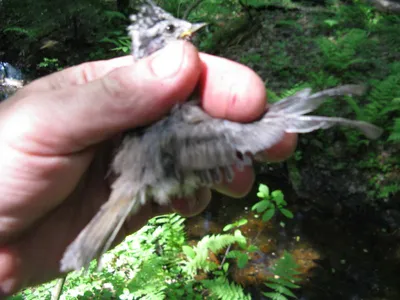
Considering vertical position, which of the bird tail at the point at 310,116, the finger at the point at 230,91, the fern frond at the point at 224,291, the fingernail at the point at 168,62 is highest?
the fingernail at the point at 168,62

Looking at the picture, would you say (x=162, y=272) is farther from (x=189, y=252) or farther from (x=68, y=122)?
(x=68, y=122)

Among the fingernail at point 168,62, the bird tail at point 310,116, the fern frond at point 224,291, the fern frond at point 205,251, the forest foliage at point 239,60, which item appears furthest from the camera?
the fern frond at point 205,251

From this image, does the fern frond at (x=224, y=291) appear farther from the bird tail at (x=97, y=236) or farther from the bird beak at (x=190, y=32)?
the bird beak at (x=190, y=32)

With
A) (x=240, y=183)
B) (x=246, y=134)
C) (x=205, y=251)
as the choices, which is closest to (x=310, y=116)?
→ (x=246, y=134)

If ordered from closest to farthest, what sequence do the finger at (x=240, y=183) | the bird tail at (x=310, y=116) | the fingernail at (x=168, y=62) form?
the bird tail at (x=310, y=116) < the fingernail at (x=168, y=62) < the finger at (x=240, y=183)

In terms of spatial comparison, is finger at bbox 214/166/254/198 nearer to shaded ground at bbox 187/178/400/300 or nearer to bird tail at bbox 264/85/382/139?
bird tail at bbox 264/85/382/139

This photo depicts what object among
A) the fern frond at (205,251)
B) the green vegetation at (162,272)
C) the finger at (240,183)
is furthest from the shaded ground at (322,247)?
the finger at (240,183)

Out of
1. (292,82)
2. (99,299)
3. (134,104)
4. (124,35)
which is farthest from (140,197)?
(124,35)
